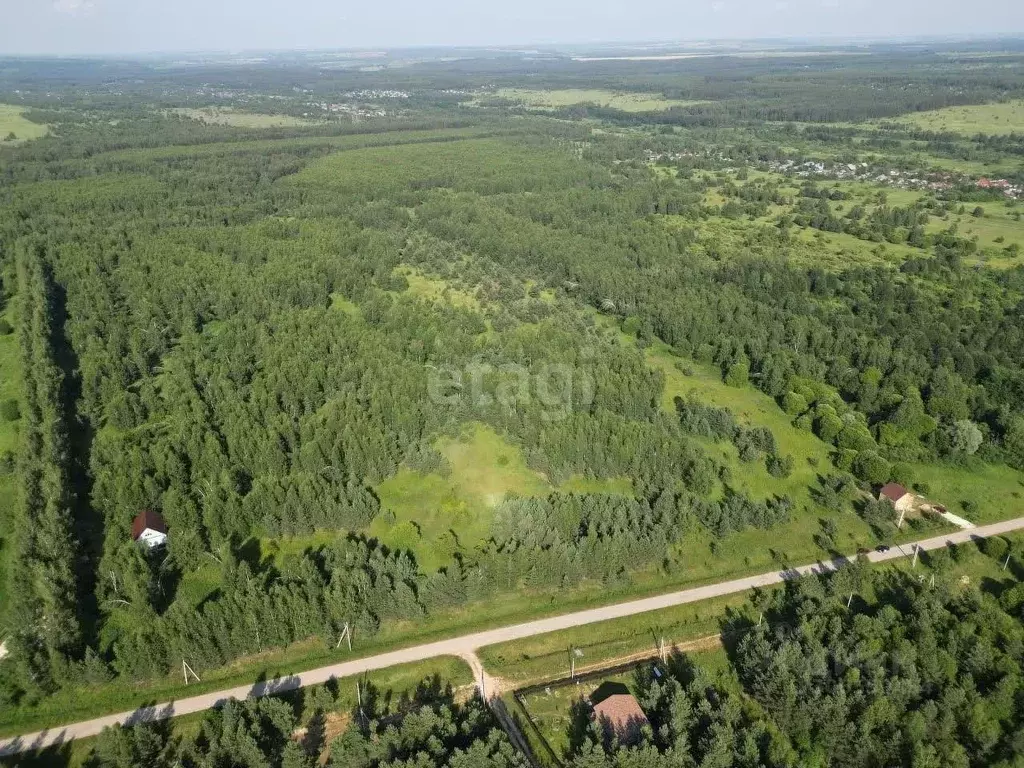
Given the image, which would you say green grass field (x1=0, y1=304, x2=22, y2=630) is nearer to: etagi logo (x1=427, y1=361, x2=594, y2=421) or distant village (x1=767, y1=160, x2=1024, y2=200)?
etagi logo (x1=427, y1=361, x2=594, y2=421)

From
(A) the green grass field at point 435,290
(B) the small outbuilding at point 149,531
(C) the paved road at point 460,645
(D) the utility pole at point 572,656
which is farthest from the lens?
(A) the green grass field at point 435,290

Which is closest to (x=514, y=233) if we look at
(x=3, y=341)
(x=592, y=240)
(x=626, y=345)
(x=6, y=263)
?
(x=592, y=240)

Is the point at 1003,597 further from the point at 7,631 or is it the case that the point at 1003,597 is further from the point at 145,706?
the point at 7,631

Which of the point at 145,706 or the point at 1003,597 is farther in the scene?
the point at 1003,597

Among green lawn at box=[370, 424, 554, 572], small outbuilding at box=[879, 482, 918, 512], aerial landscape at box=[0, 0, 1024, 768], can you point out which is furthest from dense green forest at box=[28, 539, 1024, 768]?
green lawn at box=[370, 424, 554, 572]

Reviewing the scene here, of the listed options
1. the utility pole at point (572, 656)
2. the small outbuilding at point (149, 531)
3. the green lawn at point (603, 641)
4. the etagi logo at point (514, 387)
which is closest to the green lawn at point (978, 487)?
the green lawn at point (603, 641)

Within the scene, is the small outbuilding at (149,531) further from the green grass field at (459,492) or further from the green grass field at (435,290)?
the green grass field at (435,290)
